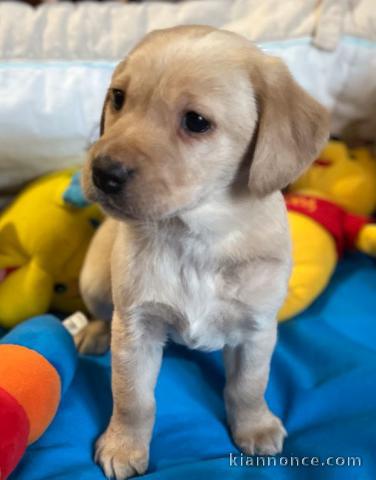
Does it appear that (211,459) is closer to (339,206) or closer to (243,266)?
(243,266)

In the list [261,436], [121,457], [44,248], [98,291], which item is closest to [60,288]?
[44,248]

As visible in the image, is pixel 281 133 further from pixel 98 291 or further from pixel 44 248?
pixel 44 248

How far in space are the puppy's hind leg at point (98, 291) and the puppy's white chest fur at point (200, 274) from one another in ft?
1.04

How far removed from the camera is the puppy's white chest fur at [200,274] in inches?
46.1

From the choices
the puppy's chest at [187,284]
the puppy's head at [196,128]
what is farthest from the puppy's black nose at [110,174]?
the puppy's chest at [187,284]

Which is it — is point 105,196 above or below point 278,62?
below

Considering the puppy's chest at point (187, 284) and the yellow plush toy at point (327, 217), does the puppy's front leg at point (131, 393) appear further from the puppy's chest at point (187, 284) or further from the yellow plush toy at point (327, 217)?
the yellow plush toy at point (327, 217)

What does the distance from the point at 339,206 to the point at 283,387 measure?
2.30 feet

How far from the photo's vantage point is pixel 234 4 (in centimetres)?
217

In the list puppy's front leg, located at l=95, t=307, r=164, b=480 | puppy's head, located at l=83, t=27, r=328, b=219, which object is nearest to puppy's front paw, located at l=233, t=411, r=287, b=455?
puppy's front leg, located at l=95, t=307, r=164, b=480

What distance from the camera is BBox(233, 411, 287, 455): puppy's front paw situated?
1.33m

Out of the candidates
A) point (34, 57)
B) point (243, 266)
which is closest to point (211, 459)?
point (243, 266)

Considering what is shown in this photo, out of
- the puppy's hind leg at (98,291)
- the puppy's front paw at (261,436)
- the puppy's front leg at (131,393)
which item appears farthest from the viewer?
the puppy's hind leg at (98,291)

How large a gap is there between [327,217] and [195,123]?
0.93 m
